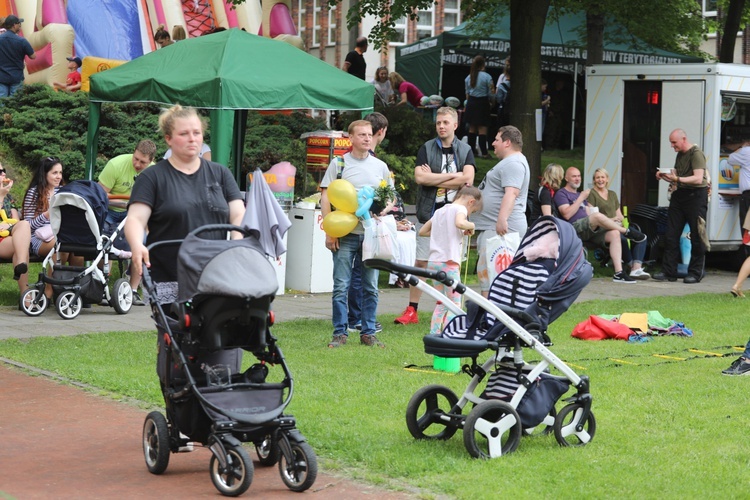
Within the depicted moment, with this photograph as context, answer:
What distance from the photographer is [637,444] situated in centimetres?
693

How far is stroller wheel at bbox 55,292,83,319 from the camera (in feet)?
39.3

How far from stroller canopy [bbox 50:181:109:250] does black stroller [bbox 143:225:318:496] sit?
20.8 ft

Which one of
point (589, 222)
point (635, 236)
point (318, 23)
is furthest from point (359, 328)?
point (318, 23)

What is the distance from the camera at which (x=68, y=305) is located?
39.5ft

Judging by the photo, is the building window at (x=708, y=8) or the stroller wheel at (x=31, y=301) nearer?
the stroller wheel at (x=31, y=301)

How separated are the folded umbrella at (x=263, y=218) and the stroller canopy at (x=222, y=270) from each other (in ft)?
0.81

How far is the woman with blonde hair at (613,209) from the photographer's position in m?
17.5

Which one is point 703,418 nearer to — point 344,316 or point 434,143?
point 344,316

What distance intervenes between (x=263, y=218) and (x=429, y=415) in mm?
1629

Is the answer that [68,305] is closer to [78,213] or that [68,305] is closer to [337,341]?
[78,213]

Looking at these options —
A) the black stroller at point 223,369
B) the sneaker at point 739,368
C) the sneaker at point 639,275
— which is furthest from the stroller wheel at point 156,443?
the sneaker at point 639,275

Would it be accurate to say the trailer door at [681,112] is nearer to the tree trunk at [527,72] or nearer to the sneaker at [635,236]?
the sneaker at [635,236]

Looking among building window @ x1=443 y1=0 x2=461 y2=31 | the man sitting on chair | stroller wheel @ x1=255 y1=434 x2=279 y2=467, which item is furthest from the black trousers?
building window @ x1=443 y1=0 x2=461 y2=31

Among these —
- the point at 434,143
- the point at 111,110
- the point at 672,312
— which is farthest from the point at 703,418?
the point at 111,110
